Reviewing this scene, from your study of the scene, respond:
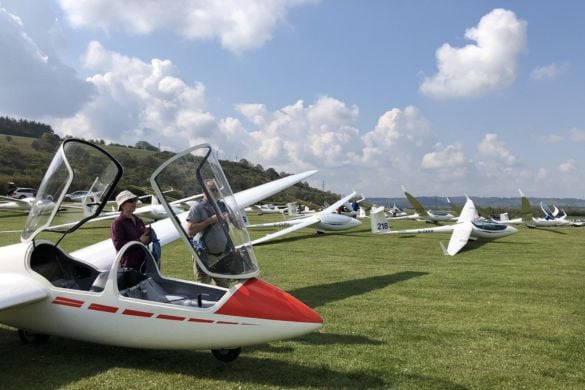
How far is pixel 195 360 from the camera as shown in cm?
458

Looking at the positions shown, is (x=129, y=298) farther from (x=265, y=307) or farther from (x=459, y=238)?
(x=459, y=238)

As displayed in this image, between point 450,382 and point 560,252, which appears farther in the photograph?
point 560,252

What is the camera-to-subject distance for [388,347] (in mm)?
5215

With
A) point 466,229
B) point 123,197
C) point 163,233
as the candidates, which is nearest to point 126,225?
point 123,197

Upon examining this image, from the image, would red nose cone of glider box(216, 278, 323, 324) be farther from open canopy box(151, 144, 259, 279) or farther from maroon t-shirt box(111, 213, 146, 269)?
maroon t-shirt box(111, 213, 146, 269)

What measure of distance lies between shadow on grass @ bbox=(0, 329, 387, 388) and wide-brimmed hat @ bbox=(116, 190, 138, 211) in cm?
170

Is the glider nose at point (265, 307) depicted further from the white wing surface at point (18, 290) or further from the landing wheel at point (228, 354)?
the white wing surface at point (18, 290)

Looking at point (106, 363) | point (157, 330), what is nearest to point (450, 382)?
point (157, 330)

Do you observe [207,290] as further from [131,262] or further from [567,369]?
[567,369]

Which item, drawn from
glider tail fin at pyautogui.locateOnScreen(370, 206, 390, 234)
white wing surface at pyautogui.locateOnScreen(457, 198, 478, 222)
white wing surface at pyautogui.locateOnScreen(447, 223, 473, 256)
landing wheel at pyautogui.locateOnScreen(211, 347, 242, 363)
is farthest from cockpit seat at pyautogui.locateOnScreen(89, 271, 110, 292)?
white wing surface at pyautogui.locateOnScreen(457, 198, 478, 222)

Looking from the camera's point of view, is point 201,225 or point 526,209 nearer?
point 201,225

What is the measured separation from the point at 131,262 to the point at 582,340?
5789 millimetres

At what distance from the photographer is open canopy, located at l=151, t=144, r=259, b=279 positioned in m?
4.22

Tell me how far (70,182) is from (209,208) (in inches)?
64.0
